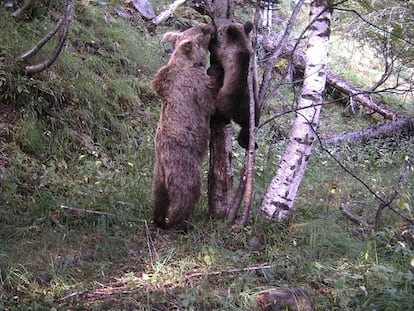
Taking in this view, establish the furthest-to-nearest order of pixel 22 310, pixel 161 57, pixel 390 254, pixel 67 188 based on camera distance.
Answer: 1. pixel 161 57
2. pixel 67 188
3. pixel 390 254
4. pixel 22 310

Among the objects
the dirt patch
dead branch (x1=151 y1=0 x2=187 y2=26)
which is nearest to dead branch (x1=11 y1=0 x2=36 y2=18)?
the dirt patch

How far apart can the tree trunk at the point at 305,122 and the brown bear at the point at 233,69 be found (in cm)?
56

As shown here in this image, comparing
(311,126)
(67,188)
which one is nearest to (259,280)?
(311,126)

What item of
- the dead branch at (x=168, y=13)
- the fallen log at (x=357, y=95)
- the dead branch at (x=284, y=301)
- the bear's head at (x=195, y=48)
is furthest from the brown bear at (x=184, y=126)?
the dead branch at (x=168, y=13)

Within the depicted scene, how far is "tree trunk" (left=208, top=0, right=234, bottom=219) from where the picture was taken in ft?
15.7

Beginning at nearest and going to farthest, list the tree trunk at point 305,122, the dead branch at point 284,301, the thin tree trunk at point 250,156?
1. the dead branch at point 284,301
2. the thin tree trunk at point 250,156
3. the tree trunk at point 305,122

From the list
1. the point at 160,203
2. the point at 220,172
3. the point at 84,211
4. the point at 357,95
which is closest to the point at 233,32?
the point at 220,172

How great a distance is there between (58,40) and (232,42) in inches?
106

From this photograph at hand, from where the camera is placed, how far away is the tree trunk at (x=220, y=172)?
189 inches

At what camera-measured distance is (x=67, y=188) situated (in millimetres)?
5480

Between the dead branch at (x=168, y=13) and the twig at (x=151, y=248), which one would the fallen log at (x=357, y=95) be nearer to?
the dead branch at (x=168, y=13)

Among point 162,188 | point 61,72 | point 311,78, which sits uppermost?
point 311,78

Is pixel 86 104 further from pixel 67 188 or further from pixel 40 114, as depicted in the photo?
pixel 67 188

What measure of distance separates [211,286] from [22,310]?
1.36 meters
